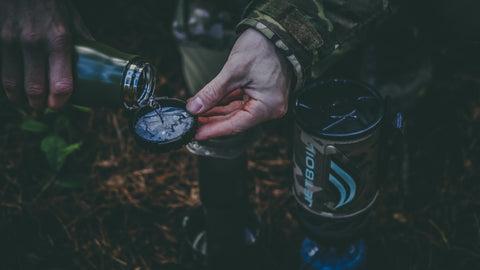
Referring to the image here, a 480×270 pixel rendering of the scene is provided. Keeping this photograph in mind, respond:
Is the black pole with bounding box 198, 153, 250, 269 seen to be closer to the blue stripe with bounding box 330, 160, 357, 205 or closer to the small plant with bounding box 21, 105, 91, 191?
the blue stripe with bounding box 330, 160, 357, 205

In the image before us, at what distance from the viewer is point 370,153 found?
1235 mm

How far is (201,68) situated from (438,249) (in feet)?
3.95

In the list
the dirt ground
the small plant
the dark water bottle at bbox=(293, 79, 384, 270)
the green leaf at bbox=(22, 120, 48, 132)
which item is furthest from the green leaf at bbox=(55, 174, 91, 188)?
the dark water bottle at bbox=(293, 79, 384, 270)

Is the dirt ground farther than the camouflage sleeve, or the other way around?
the dirt ground

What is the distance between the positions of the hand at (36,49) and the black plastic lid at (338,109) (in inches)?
27.2

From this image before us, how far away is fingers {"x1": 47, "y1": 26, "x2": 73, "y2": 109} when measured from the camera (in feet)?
3.70

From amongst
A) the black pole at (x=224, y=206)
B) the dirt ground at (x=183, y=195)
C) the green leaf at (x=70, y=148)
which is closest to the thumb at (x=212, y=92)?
the black pole at (x=224, y=206)

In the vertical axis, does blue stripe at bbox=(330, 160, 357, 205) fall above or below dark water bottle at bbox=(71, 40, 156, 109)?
below

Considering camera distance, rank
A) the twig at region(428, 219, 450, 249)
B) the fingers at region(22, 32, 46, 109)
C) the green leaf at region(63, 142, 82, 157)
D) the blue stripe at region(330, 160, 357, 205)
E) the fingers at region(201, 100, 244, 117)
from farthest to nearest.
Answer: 1. the green leaf at region(63, 142, 82, 157)
2. the twig at region(428, 219, 450, 249)
3. the fingers at region(201, 100, 244, 117)
4. the blue stripe at region(330, 160, 357, 205)
5. the fingers at region(22, 32, 46, 109)

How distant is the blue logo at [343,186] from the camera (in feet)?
4.04

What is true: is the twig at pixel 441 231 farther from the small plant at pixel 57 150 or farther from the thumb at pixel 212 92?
the small plant at pixel 57 150

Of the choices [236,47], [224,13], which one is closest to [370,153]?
[236,47]

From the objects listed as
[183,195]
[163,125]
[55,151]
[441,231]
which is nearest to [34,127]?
[55,151]

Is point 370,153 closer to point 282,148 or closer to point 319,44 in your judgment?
point 319,44
